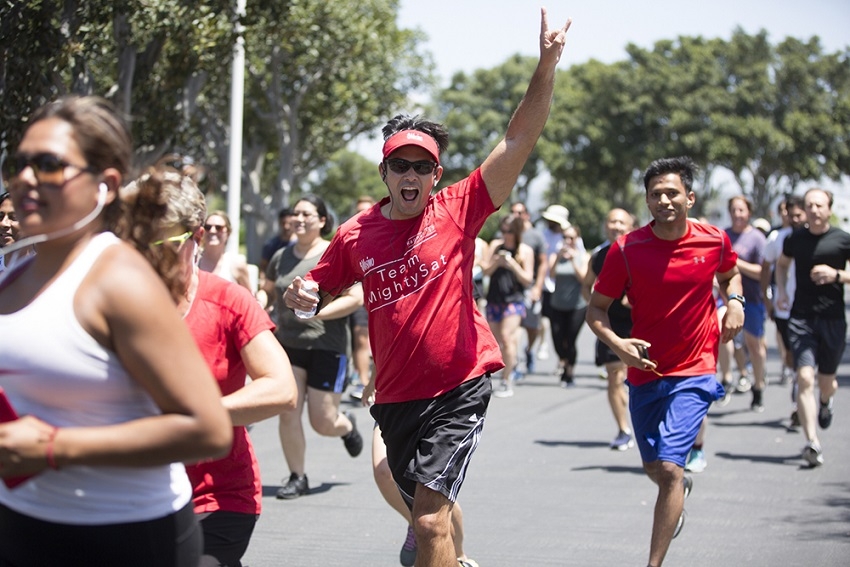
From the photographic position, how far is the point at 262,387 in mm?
3232

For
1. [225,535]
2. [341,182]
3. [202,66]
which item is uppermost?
[202,66]

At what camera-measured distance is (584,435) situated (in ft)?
35.6

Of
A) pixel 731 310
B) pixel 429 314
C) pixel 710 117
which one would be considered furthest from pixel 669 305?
pixel 710 117

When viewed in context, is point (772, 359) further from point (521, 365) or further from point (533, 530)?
point (533, 530)

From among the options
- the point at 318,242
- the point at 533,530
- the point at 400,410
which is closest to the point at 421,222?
the point at 400,410

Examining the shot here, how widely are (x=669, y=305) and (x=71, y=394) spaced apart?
425cm

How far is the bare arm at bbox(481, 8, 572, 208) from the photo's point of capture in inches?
170

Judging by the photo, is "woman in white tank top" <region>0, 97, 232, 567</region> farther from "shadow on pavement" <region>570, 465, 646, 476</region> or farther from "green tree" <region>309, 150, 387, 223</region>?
→ "green tree" <region>309, 150, 387, 223</region>

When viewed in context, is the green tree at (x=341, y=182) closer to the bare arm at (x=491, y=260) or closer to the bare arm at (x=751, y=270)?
the bare arm at (x=491, y=260)

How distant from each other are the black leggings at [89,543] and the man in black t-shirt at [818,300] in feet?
24.9

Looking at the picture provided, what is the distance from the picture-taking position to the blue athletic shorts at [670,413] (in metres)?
5.79

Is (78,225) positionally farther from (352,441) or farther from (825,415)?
(825,415)

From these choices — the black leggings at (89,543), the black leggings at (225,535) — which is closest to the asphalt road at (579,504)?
the black leggings at (225,535)

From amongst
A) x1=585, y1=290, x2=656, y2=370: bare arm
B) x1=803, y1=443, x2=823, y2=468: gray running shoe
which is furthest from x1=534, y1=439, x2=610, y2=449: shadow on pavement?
x1=585, y1=290, x2=656, y2=370: bare arm
